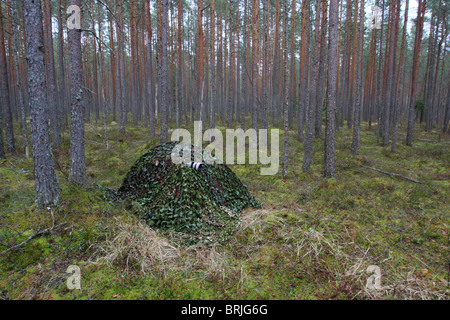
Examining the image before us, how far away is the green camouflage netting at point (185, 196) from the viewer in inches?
226

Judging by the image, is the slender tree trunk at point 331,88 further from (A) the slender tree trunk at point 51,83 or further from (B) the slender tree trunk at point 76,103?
(A) the slender tree trunk at point 51,83

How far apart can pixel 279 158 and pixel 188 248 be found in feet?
30.3

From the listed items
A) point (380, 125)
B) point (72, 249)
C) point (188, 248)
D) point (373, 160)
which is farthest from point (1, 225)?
point (380, 125)

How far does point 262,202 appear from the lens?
7.95 m

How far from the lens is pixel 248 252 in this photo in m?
5.10

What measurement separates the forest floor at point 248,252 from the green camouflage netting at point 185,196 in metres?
0.36

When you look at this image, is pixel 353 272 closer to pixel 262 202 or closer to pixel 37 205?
pixel 262 202

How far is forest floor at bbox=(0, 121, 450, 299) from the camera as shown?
393 cm

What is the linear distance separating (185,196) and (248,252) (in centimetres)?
195

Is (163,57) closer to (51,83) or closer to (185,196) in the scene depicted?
(51,83)

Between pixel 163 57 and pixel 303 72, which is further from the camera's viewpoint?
pixel 163 57
